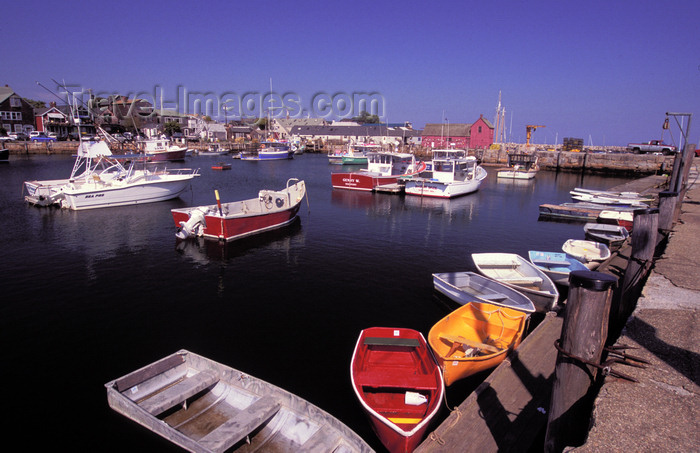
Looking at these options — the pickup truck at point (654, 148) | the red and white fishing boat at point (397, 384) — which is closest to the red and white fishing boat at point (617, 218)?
the red and white fishing boat at point (397, 384)

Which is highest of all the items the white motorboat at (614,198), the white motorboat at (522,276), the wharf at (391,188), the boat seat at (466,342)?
the white motorboat at (614,198)

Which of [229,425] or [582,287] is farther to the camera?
[229,425]

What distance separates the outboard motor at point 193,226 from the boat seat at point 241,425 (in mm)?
15500

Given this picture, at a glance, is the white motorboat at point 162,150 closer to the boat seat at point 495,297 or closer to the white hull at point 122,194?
the white hull at point 122,194

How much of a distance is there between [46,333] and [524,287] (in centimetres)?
1557

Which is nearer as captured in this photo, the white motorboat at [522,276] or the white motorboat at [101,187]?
the white motorboat at [522,276]

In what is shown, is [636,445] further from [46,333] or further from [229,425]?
[46,333]

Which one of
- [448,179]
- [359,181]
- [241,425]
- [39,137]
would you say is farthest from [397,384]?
[39,137]

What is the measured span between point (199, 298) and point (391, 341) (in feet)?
28.1

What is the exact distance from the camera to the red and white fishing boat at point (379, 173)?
42.4 meters

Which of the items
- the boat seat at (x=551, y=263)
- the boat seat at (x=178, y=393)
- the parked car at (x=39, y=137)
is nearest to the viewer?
the boat seat at (x=178, y=393)

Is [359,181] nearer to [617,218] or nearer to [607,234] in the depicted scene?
[617,218]

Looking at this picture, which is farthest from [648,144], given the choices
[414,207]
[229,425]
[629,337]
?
[229,425]

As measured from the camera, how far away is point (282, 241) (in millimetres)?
22750
